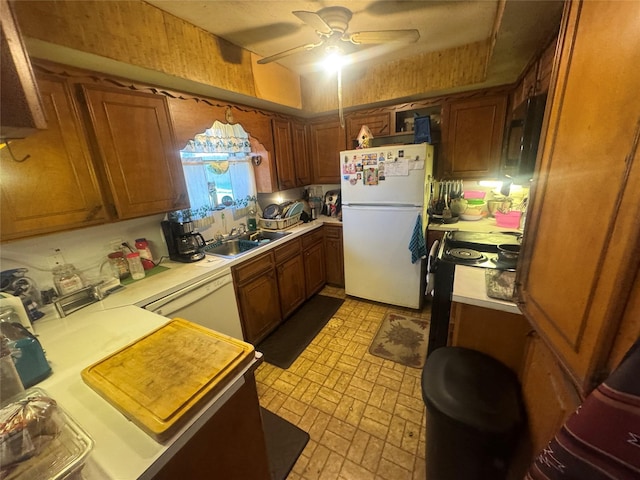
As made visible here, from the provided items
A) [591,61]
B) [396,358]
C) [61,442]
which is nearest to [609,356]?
[591,61]

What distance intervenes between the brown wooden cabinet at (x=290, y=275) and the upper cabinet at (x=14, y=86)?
1810mm

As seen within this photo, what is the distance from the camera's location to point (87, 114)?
134 cm

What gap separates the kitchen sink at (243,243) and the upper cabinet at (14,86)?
5.82 ft

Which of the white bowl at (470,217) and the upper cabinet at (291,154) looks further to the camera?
the upper cabinet at (291,154)

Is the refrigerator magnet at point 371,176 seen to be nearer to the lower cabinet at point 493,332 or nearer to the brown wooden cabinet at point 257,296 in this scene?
the brown wooden cabinet at point 257,296

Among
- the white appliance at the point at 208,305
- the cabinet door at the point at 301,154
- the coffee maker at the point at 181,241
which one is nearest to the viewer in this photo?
the white appliance at the point at 208,305

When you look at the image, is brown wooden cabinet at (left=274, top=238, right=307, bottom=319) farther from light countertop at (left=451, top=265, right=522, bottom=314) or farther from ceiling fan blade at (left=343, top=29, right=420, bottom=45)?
ceiling fan blade at (left=343, top=29, right=420, bottom=45)

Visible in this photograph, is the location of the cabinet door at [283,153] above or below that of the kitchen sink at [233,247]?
above

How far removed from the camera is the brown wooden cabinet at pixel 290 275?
94.3 inches

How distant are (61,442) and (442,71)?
118 inches

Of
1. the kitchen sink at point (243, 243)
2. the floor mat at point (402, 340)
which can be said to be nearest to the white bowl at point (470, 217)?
the floor mat at point (402, 340)

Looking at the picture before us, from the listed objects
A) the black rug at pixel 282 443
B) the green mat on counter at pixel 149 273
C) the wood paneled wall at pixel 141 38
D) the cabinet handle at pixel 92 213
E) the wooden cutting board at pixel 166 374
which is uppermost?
the wood paneled wall at pixel 141 38

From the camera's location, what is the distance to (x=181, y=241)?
1905mm

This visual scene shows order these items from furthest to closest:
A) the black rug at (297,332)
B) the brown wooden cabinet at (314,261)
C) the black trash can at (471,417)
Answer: the brown wooden cabinet at (314,261)
the black rug at (297,332)
the black trash can at (471,417)
